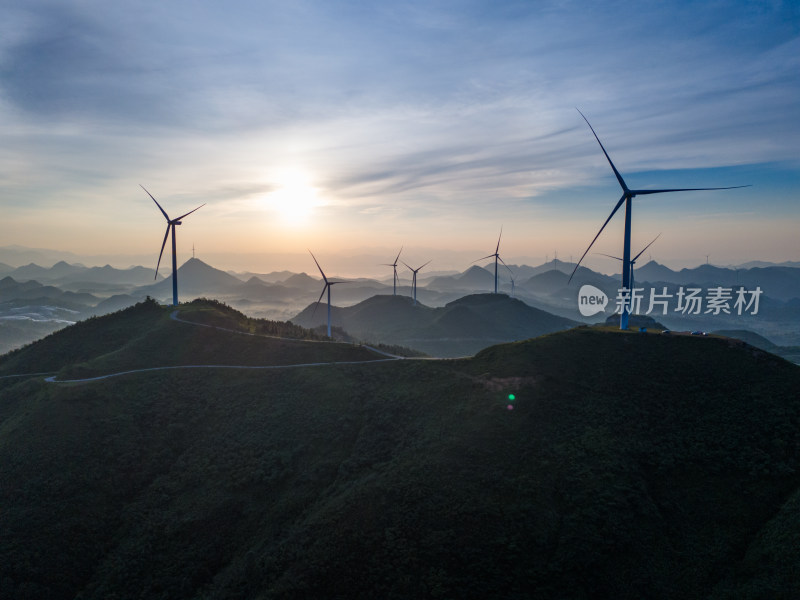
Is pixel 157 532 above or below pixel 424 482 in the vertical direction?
below

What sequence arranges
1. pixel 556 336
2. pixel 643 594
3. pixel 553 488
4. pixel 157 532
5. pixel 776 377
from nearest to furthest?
1. pixel 643 594
2. pixel 553 488
3. pixel 157 532
4. pixel 776 377
5. pixel 556 336

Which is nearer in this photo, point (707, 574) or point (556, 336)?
point (707, 574)

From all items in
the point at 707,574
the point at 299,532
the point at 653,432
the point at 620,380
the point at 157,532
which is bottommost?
the point at 157,532

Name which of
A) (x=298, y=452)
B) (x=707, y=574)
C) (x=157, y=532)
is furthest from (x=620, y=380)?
(x=157, y=532)

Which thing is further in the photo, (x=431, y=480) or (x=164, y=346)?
(x=164, y=346)

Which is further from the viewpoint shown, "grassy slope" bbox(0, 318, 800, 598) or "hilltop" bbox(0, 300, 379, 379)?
"hilltop" bbox(0, 300, 379, 379)

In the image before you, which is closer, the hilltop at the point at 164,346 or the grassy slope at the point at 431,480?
the grassy slope at the point at 431,480

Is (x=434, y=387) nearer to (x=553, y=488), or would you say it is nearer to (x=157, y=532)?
(x=553, y=488)

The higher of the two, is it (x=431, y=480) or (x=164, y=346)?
(x=164, y=346)
